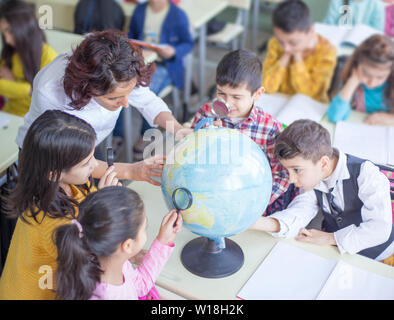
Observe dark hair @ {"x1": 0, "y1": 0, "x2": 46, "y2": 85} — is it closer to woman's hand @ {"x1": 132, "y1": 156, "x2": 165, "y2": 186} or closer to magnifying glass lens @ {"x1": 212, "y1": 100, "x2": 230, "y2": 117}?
woman's hand @ {"x1": 132, "y1": 156, "x2": 165, "y2": 186}

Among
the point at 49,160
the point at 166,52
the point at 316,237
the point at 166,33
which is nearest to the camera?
the point at 49,160

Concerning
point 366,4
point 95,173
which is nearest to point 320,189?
point 95,173

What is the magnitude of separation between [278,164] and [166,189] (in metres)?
0.62

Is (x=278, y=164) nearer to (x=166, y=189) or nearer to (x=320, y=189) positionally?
(x=320, y=189)

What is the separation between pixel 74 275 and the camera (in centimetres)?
127

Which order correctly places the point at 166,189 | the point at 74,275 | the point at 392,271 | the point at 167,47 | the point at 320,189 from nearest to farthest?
the point at 74,275, the point at 166,189, the point at 392,271, the point at 320,189, the point at 167,47

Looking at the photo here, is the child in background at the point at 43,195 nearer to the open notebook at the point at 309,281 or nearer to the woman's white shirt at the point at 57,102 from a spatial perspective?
the woman's white shirt at the point at 57,102

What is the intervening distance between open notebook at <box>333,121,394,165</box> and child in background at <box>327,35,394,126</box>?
77mm

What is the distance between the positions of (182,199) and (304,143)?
56 centimetres

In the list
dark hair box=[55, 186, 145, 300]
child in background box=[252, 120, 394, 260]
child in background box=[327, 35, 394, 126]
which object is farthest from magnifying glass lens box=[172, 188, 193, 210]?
child in background box=[327, 35, 394, 126]

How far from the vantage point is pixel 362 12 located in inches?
140

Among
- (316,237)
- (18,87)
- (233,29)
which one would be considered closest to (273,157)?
(316,237)

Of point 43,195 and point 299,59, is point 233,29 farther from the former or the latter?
point 43,195

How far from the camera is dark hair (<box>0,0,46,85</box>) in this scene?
2676 millimetres
